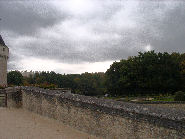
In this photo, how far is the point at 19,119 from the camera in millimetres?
13805

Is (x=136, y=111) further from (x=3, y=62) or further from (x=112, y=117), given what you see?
(x=3, y=62)

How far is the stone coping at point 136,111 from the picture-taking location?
734 cm

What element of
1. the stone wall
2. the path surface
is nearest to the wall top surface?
the path surface

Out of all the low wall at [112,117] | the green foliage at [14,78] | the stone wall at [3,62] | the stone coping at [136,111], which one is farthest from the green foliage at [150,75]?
the stone coping at [136,111]

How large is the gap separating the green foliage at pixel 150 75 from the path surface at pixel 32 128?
3557cm

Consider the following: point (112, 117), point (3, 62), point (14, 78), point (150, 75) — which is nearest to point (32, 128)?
point (112, 117)

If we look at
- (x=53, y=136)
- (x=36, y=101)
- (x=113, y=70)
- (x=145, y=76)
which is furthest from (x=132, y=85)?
(x=53, y=136)

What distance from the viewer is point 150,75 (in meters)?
48.8

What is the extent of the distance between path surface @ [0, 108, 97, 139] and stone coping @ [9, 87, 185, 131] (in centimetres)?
119

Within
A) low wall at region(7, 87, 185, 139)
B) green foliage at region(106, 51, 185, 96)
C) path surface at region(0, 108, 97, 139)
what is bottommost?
path surface at region(0, 108, 97, 139)

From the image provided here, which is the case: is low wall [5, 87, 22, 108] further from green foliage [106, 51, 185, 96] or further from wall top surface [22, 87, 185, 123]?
green foliage [106, 51, 185, 96]

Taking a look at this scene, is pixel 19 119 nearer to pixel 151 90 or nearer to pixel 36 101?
pixel 36 101

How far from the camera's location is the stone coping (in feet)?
24.1

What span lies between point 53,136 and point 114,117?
2.96m
